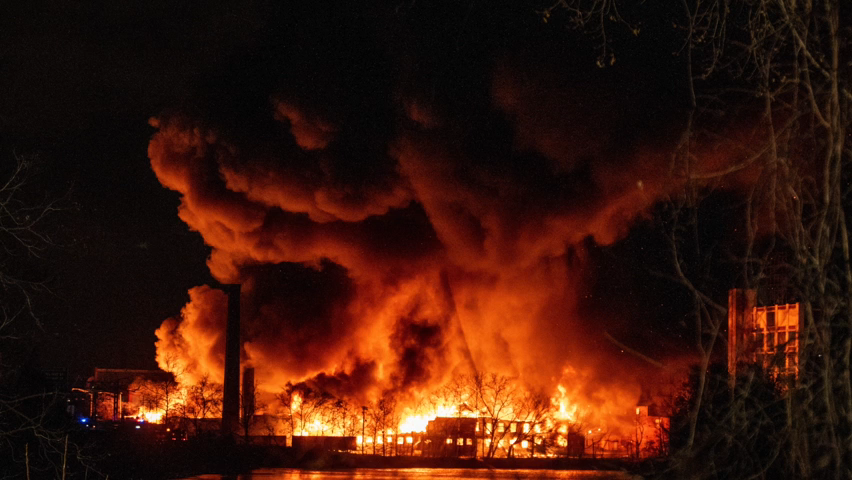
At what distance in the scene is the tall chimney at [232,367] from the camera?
179 feet

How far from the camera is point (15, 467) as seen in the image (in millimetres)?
22922

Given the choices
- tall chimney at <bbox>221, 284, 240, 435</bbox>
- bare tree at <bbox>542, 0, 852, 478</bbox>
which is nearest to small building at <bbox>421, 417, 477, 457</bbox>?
tall chimney at <bbox>221, 284, 240, 435</bbox>

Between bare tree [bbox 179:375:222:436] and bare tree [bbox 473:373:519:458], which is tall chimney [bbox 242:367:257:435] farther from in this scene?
bare tree [bbox 473:373:519:458]

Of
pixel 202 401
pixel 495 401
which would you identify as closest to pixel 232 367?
pixel 202 401

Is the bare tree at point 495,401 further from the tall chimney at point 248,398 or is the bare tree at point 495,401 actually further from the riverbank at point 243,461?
the tall chimney at point 248,398

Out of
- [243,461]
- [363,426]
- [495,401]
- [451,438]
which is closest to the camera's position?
[243,461]

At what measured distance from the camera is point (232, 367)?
5541cm

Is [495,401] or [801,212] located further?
[495,401]

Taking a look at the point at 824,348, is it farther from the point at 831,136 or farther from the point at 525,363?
the point at 525,363

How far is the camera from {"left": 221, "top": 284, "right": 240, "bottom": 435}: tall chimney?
5456 centimetres

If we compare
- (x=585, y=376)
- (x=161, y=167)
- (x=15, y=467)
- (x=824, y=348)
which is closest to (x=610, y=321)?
(x=585, y=376)

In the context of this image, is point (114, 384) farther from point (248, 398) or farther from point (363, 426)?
point (363, 426)

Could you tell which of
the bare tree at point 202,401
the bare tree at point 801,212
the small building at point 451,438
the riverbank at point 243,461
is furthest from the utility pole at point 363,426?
the bare tree at point 801,212

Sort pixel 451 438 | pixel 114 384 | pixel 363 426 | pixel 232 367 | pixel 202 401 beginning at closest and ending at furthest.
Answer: pixel 232 367 < pixel 451 438 < pixel 363 426 < pixel 202 401 < pixel 114 384
